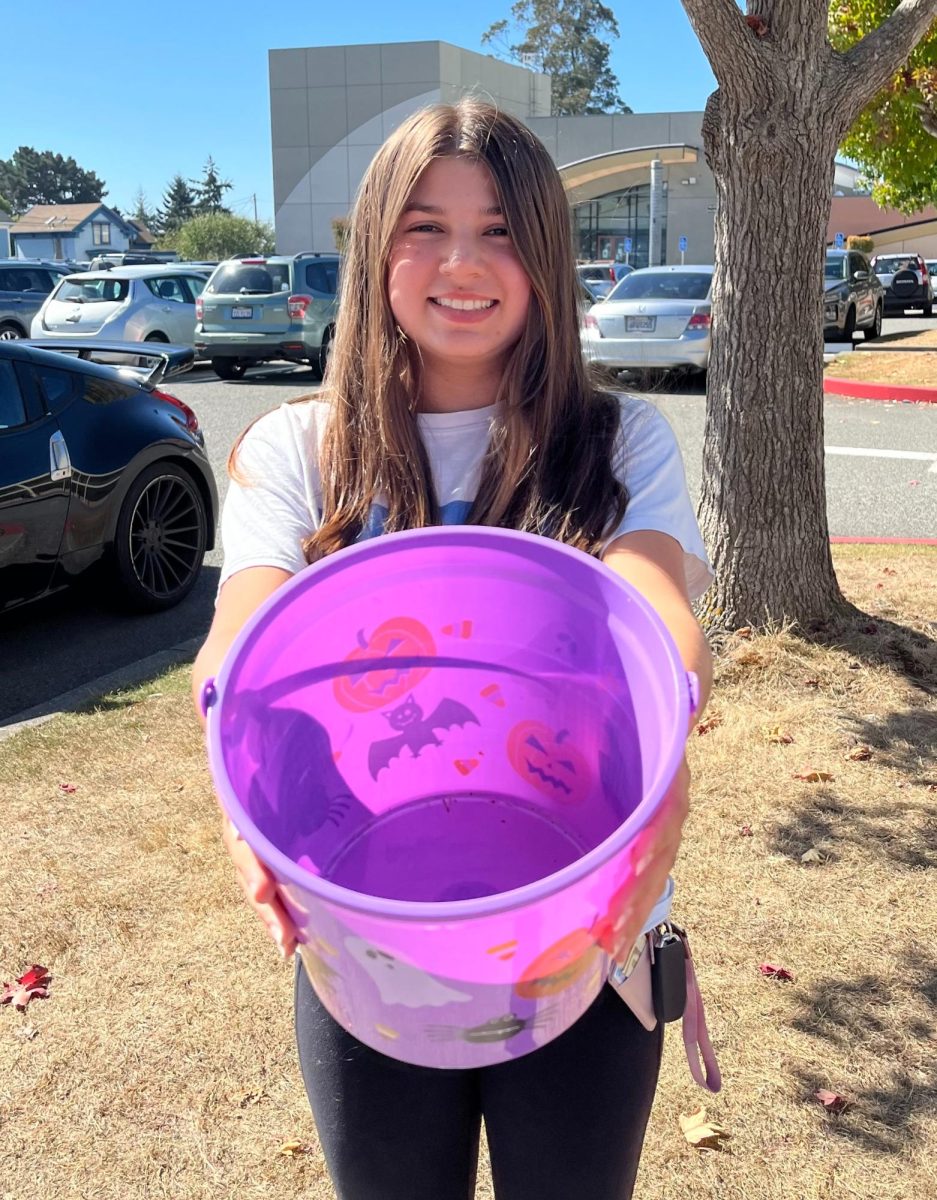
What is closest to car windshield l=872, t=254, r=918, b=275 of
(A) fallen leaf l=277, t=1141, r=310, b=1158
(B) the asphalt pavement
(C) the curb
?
(B) the asphalt pavement

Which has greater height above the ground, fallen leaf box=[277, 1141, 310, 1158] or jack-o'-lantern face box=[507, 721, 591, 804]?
jack-o'-lantern face box=[507, 721, 591, 804]

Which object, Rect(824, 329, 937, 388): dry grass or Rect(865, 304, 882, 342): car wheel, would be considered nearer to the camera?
Rect(824, 329, 937, 388): dry grass

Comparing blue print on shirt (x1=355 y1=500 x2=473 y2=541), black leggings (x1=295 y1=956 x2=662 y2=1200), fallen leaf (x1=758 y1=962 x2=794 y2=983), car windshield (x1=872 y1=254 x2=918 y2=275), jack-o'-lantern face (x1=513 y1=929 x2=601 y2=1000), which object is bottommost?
fallen leaf (x1=758 y1=962 x2=794 y2=983)

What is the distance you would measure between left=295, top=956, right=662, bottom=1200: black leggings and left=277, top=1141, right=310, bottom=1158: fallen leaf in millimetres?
971

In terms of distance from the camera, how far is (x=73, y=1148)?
246cm

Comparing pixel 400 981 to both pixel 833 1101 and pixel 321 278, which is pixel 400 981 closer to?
pixel 833 1101

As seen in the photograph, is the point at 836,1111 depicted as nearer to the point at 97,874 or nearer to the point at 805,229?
the point at 97,874

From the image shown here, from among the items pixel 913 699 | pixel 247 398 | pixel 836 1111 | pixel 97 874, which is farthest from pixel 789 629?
pixel 247 398

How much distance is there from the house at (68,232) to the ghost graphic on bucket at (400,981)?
83.5 metres

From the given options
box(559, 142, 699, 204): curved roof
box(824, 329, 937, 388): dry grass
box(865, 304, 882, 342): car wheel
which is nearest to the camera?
box(824, 329, 937, 388): dry grass

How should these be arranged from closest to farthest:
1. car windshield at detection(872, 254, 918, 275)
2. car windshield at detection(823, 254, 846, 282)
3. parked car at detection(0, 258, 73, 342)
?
parked car at detection(0, 258, 73, 342) → car windshield at detection(823, 254, 846, 282) → car windshield at detection(872, 254, 918, 275)

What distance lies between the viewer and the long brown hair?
1582 millimetres

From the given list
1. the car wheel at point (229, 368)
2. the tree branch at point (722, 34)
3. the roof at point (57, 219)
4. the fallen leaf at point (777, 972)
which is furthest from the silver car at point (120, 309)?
the roof at point (57, 219)

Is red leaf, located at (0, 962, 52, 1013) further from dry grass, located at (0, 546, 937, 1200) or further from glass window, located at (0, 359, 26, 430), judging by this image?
glass window, located at (0, 359, 26, 430)
